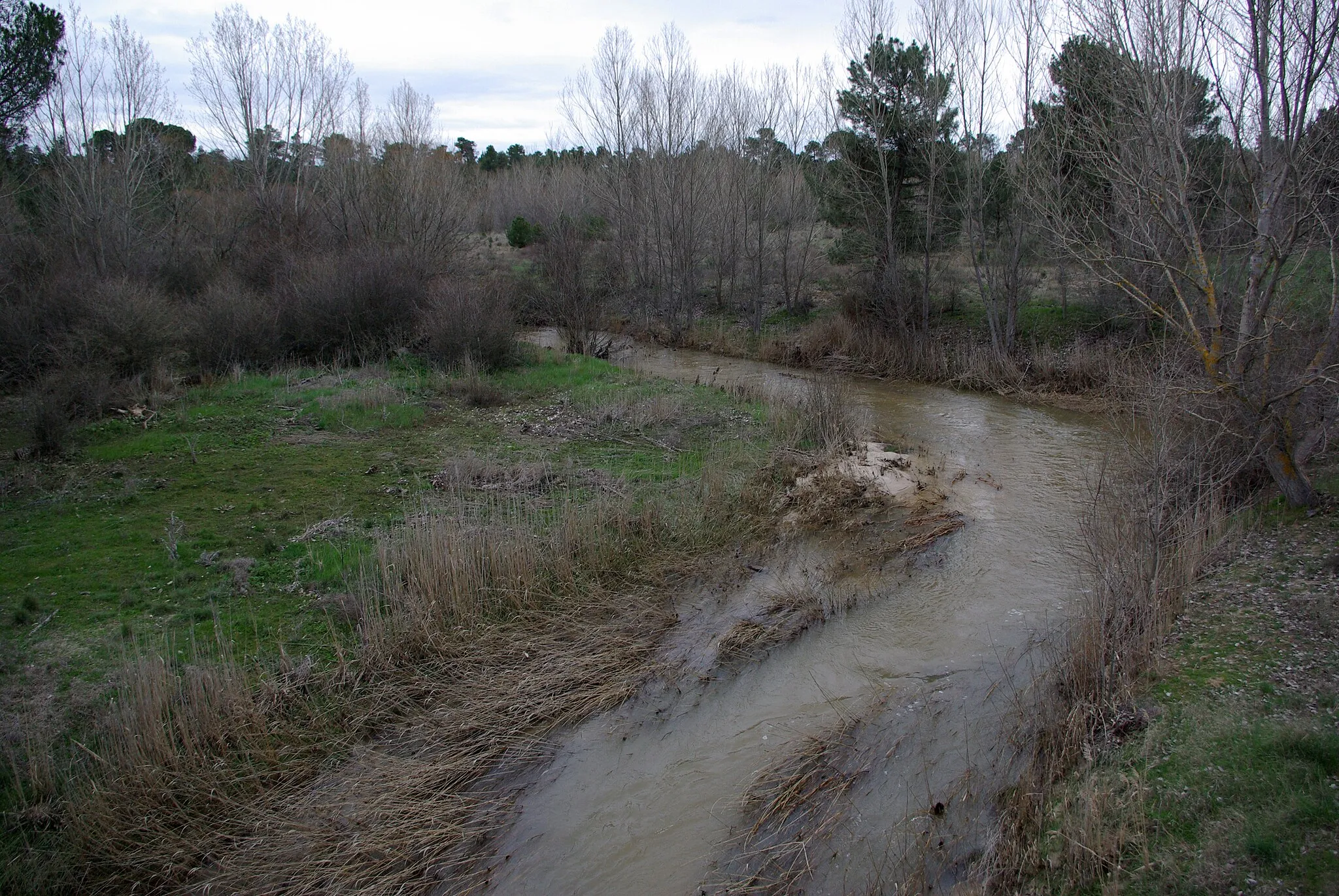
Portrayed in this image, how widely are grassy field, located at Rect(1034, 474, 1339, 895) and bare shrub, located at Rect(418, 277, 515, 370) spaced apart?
1322 cm

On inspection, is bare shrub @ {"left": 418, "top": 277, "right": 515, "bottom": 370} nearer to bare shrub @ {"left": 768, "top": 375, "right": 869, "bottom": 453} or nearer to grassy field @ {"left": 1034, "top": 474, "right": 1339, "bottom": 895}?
bare shrub @ {"left": 768, "top": 375, "right": 869, "bottom": 453}

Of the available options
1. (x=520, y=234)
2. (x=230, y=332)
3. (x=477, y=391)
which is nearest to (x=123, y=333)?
(x=230, y=332)

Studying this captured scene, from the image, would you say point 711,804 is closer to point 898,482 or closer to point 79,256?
point 898,482

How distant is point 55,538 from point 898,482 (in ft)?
30.2

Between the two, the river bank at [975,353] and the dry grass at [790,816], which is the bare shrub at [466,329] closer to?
the river bank at [975,353]

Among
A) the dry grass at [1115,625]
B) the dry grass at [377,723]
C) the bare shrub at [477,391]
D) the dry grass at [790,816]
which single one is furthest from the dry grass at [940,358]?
the dry grass at [377,723]

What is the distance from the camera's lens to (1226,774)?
3.92 meters

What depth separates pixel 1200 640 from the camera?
5.18 metres

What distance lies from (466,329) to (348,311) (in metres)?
2.79

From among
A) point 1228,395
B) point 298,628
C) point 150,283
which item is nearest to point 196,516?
point 298,628

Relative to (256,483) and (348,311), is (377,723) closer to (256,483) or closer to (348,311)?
(256,483)

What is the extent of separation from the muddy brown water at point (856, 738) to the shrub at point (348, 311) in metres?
12.0

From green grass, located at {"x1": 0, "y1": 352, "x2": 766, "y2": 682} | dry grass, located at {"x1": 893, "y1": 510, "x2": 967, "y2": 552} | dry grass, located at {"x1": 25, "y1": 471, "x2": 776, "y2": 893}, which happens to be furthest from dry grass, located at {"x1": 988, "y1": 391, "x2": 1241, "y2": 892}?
green grass, located at {"x1": 0, "y1": 352, "x2": 766, "y2": 682}

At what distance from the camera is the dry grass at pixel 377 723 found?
4.24 m
